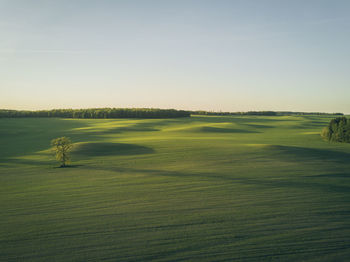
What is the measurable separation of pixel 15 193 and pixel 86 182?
4.31 metres

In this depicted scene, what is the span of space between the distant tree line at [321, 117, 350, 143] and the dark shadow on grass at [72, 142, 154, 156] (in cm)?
3200

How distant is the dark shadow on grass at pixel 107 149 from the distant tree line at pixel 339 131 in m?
32.0

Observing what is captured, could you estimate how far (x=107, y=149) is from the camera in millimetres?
32906

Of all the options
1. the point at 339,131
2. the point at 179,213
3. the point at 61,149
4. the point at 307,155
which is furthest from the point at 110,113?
the point at 179,213

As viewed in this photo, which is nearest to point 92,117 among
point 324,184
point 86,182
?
point 86,182

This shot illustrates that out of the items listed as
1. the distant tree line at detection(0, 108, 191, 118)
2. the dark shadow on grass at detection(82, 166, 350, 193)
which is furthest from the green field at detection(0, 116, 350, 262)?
the distant tree line at detection(0, 108, 191, 118)

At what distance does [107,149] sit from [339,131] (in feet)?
125

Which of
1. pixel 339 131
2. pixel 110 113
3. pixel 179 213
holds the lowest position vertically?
pixel 179 213

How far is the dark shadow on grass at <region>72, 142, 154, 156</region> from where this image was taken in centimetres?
3059

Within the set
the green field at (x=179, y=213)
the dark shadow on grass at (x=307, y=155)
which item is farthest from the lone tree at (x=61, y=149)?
the dark shadow on grass at (x=307, y=155)

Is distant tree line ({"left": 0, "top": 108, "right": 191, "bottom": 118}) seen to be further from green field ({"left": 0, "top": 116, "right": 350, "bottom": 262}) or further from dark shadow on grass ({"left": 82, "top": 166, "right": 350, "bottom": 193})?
→ dark shadow on grass ({"left": 82, "top": 166, "right": 350, "bottom": 193})

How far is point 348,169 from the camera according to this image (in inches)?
782

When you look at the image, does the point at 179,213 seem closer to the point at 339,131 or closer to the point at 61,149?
the point at 61,149

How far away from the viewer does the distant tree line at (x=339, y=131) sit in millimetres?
39094
